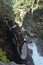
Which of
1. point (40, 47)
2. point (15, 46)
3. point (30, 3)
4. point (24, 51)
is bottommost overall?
point (30, 3)

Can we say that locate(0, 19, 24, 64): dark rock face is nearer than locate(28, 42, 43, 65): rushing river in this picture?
Answer: Yes

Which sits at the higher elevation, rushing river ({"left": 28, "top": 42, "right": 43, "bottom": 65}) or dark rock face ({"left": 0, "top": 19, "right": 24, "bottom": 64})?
dark rock face ({"left": 0, "top": 19, "right": 24, "bottom": 64})

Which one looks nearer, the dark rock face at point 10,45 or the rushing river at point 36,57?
the dark rock face at point 10,45

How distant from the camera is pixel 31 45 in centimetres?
2198

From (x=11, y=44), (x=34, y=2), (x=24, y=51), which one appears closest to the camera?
(x=11, y=44)

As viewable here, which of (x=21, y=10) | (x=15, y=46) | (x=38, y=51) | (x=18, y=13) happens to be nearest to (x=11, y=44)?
(x=15, y=46)

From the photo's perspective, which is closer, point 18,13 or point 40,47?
point 40,47

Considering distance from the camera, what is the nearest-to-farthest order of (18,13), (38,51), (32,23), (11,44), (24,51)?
(11,44), (24,51), (38,51), (32,23), (18,13)

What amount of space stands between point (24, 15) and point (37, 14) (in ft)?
5.75

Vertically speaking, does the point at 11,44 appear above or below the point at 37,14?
above

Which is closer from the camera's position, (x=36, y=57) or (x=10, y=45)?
(x=10, y=45)

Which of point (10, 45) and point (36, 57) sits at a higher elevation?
point (10, 45)

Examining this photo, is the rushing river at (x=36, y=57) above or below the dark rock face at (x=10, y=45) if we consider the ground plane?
below

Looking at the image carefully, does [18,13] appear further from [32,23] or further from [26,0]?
[26,0]
